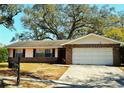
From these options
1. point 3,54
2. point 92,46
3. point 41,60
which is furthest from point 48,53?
point 92,46

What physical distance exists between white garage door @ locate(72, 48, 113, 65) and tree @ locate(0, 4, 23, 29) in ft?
29.3

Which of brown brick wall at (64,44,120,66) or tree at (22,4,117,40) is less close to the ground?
tree at (22,4,117,40)

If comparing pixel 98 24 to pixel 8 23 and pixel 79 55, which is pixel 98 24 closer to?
pixel 79 55

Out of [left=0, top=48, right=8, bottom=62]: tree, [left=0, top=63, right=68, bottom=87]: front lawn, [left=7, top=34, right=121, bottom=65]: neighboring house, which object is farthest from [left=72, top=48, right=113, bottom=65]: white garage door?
[left=0, top=48, right=8, bottom=62]: tree

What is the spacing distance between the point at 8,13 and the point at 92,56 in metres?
11.2

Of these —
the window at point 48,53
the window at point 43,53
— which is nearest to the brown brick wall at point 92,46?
the window at point 48,53

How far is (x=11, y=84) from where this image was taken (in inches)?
634

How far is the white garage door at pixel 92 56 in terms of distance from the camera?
32125mm

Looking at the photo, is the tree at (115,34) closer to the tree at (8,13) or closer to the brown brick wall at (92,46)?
the brown brick wall at (92,46)

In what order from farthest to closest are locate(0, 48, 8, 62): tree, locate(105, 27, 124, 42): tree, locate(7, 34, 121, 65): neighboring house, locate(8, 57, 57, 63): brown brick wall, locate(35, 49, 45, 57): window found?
1. locate(105, 27, 124, 42): tree
2. locate(0, 48, 8, 62): tree
3. locate(35, 49, 45, 57): window
4. locate(8, 57, 57, 63): brown brick wall
5. locate(7, 34, 121, 65): neighboring house

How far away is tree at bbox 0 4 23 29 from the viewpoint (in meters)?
27.8

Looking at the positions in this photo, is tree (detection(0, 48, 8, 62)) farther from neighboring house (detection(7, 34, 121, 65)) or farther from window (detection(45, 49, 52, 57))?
window (detection(45, 49, 52, 57))

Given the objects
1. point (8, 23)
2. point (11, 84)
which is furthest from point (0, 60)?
point (11, 84)
